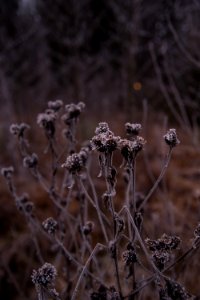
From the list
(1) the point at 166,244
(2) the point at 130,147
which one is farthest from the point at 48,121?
(1) the point at 166,244

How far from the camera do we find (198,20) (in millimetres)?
4605

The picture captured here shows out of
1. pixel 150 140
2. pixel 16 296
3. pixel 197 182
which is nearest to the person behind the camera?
pixel 16 296

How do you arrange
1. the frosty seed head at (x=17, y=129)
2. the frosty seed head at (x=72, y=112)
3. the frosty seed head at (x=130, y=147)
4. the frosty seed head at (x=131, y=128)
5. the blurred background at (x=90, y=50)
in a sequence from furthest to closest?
the blurred background at (x=90, y=50)
the frosty seed head at (x=17, y=129)
the frosty seed head at (x=72, y=112)
the frosty seed head at (x=131, y=128)
the frosty seed head at (x=130, y=147)

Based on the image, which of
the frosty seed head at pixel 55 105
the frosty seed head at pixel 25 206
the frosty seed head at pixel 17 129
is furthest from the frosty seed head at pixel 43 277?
the frosty seed head at pixel 55 105

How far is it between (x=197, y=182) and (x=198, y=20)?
240 centimetres

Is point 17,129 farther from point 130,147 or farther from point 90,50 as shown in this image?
point 90,50

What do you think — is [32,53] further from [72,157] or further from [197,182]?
[72,157]

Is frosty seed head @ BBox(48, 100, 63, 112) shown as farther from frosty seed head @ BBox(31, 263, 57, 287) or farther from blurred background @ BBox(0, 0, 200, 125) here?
blurred background @ BBox(0, 0, 200, 125)

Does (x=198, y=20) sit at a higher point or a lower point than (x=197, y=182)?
higher

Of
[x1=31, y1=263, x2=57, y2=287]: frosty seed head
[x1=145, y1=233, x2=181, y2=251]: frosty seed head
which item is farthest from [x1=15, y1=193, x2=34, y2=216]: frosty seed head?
[x1=145, y1=233, x2=181, y2=251]: frosty seed head

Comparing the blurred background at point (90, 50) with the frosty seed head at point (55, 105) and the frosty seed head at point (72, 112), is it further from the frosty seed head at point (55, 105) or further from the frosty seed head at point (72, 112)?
the frosty seed head at point (72, 112)

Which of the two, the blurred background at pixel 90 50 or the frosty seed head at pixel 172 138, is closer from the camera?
the frosty seed head at pixel 172 138

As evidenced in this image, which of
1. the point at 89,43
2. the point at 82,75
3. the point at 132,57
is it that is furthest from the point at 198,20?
the point at 89,43

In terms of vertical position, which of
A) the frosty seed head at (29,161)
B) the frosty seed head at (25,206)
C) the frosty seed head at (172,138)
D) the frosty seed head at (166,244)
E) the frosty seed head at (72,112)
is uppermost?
the frosty seed head at (72,112)
